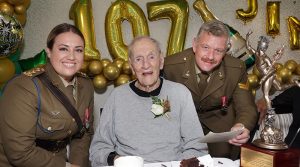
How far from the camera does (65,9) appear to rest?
3.82 metres

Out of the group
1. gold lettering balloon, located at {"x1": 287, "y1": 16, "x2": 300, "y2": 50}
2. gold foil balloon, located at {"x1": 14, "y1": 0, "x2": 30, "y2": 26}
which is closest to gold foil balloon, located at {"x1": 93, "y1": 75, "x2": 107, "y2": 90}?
gold foil balloon, located at {"x1": 14, "y1": 0, "x2": 30, "y2": 26}

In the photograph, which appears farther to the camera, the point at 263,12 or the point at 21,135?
the point at 263,12

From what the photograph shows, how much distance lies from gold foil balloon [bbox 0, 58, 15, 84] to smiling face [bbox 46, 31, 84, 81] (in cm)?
97

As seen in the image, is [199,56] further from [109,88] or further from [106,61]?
[109,88]

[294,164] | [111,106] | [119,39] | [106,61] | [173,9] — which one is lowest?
[294,164]

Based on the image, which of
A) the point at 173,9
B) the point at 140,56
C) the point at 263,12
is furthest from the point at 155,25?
the point at 140,56

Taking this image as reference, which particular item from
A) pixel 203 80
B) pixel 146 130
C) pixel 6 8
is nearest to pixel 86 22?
pixel 6 8

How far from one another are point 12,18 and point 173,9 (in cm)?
175

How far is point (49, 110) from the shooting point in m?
2.16

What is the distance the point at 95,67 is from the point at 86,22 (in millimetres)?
509

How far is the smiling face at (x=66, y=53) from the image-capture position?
Result: 7.34 feet

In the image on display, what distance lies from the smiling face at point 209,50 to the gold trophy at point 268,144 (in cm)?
81

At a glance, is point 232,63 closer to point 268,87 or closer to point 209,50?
point 209,50

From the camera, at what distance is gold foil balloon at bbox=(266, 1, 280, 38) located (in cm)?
420
